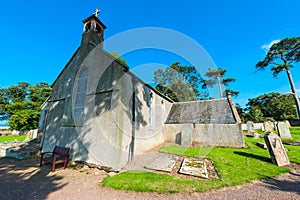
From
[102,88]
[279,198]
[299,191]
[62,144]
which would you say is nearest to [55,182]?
[62,144]

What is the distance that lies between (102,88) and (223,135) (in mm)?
10271

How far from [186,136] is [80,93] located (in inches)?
359

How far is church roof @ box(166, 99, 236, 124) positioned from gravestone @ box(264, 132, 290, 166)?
13.9 feet

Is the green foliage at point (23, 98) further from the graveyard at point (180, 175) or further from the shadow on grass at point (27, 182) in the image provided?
the graveyard at point (180, 175)

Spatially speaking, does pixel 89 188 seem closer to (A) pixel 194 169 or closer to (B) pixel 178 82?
(A) pixel 194 169

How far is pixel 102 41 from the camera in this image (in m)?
8.79

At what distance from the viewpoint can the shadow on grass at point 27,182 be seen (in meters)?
3.85

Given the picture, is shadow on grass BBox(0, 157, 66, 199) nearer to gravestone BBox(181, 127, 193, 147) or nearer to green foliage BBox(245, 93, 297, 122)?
gravestone BBox(181, 127, 193, 147)

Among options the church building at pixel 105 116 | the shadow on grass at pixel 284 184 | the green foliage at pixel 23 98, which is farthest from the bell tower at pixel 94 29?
the green foliage at pixel 23 98

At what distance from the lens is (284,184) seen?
4.03 m

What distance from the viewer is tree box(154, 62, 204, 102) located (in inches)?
1027

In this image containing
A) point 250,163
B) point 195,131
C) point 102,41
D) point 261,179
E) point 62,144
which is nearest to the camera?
point 261,179

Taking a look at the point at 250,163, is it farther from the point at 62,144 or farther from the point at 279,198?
the point at 62,144

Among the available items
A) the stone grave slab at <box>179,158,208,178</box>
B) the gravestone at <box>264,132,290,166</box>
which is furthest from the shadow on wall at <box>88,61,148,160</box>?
the gravestone at <box>264,132,290,166</box>
